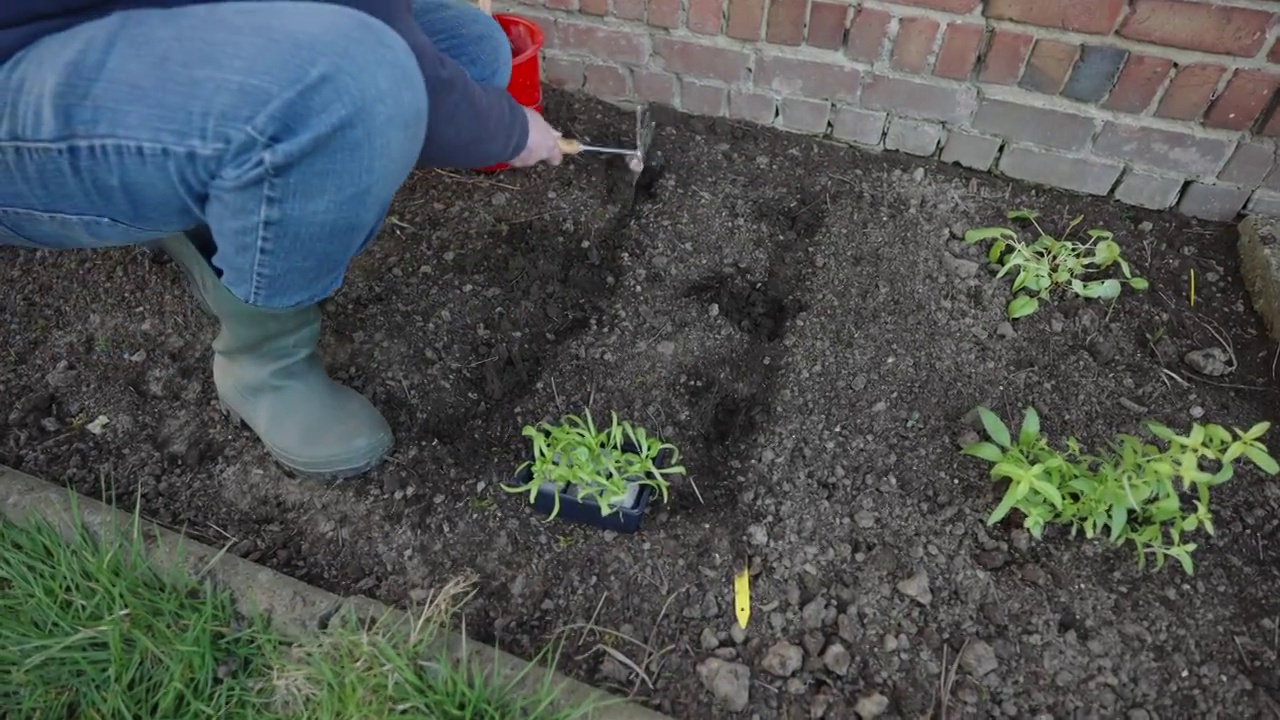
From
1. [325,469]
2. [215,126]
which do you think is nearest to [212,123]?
[215,126]

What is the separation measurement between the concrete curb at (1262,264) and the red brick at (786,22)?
994 millimetres

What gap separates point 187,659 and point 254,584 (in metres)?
0.13

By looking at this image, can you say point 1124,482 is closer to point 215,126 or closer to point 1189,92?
point 1189,92

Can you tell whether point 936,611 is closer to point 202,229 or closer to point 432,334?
point 432,334

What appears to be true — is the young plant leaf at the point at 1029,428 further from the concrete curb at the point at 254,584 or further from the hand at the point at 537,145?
the hand at the point at 537,145

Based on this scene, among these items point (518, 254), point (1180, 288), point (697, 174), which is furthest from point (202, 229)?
point (1180, 288)

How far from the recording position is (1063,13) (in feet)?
5.29

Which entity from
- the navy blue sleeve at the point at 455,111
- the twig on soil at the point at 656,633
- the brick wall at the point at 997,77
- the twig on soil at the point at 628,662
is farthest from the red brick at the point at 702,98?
the twig on soil at the point at 628,662

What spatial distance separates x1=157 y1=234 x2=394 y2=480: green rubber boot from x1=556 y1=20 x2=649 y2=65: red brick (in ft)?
3.18

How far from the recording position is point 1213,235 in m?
1.78

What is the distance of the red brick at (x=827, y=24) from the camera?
5.74 feet

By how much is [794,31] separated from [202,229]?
4.03 ft

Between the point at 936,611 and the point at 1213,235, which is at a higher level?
the point at 1213,235

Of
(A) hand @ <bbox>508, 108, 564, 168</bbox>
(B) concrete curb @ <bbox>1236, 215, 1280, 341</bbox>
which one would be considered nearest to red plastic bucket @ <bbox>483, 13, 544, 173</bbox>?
(A) hand @ <bbox>508, 108, 564, 168</bbox>
